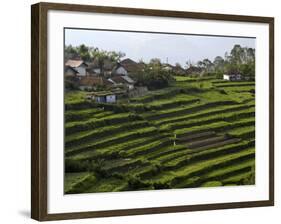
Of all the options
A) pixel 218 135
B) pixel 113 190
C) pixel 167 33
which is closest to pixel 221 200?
pixel 218 135

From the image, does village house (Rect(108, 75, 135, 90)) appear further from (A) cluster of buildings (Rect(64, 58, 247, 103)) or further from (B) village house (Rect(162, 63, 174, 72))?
(B) village house (Rect(162, 63, 174, 72))

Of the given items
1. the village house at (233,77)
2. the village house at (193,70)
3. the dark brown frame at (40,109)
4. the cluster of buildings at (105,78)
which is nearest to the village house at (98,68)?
the cluster of buildings at (105,78)

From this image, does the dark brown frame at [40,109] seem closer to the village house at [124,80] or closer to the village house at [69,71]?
the village house at [69,71]

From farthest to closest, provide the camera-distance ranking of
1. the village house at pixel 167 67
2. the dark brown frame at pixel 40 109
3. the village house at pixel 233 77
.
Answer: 1. the village house at pixel 233 77
2. the village house at pixel 167 67
3. the dark brown frame at pixel 40 109

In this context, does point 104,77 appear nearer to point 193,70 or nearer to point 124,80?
point 124,80

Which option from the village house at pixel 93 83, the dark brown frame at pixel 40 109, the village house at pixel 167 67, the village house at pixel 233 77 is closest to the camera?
the dark brown frame at pixel 40 109

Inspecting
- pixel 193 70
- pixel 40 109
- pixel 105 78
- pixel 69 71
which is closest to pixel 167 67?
pixel 193 70
